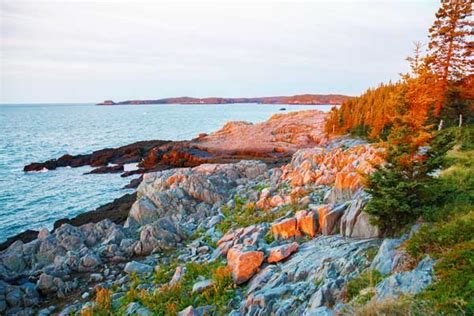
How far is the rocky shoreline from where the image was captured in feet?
28.4

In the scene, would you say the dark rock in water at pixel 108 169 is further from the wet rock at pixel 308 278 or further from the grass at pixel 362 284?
Answer: the grass at pixel 362 284

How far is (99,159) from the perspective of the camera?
2018 inches

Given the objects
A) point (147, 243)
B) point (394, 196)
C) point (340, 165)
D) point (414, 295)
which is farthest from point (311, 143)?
point (414, 295)

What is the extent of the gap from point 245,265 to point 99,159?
4559cm

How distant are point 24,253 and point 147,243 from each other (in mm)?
6316

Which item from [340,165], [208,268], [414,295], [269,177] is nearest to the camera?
[414,295]

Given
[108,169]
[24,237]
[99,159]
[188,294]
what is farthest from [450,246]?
[99,159]

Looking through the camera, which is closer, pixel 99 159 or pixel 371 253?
pixel 371 253

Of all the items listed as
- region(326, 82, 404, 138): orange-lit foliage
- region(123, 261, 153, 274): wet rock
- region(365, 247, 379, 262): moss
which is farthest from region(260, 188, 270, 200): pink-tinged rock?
region(326, 82, 404, 138): orange-lit foliage

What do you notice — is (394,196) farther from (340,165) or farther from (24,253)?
(24,253)

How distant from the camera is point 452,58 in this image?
93.1 ft

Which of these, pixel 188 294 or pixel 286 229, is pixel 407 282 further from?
pixel 188 294

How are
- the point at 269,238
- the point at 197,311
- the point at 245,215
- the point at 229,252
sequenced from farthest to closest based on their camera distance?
the point at 245,215 < the point at 269,238 < the point at 229,252 < the point at 197,311

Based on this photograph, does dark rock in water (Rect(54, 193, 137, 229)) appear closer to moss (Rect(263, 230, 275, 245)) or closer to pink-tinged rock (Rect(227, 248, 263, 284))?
moss (Rect(263, 230, 275, 245))
